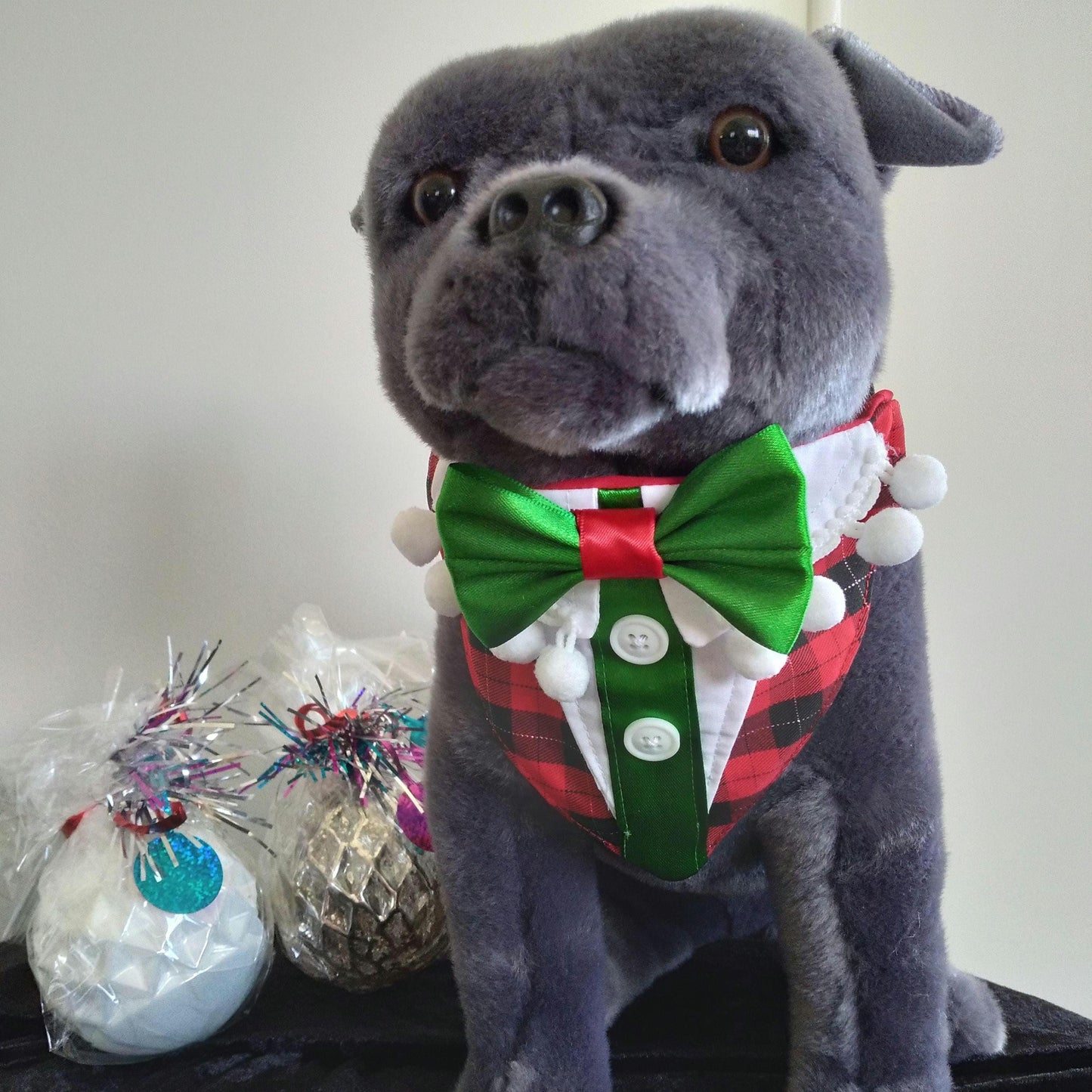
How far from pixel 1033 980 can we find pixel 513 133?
963 mm

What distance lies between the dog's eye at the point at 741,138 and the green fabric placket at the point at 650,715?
0.18 m

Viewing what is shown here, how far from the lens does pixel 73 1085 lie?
706 millimetres

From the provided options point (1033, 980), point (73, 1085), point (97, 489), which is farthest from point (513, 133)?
point (1033, 980)

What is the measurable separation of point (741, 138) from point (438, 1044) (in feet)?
2.27

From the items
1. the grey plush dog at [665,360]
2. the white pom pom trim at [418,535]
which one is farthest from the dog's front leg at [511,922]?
the white pom pom trim at [418,535]

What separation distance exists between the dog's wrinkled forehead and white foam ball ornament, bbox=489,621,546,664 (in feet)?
0.85

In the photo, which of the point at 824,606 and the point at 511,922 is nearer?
the point at 824,606

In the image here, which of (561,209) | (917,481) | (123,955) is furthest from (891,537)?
(123,955)

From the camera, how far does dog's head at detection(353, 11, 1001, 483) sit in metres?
0.45

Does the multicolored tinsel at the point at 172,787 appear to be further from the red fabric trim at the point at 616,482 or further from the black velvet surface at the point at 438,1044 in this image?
the red fabric trim at the point at 616,482

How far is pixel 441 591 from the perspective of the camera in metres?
0.59

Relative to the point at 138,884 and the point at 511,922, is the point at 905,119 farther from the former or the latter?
the point at 138,884

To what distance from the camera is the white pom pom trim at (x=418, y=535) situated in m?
0.60

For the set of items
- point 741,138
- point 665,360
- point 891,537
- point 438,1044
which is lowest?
point 438,1044
